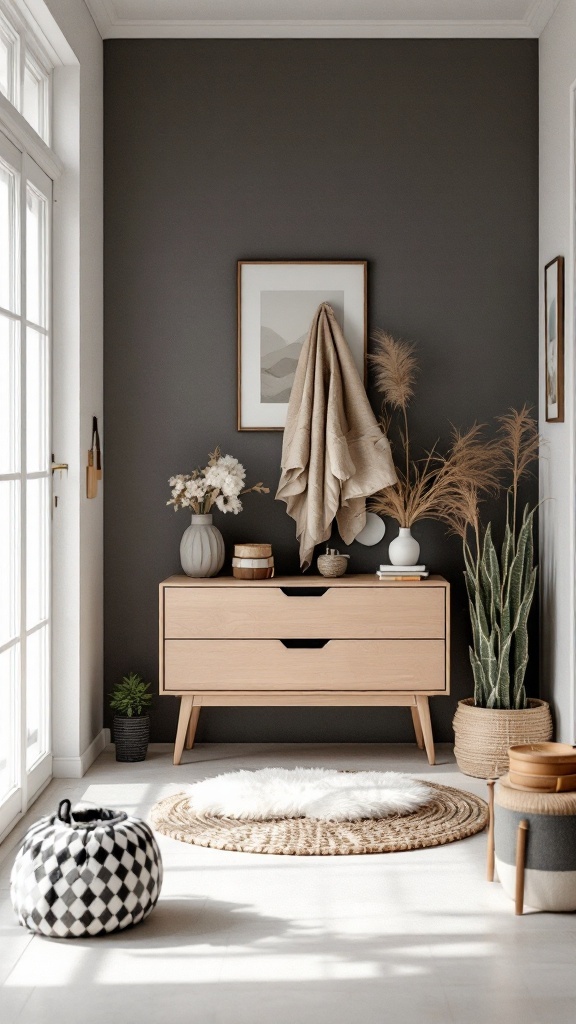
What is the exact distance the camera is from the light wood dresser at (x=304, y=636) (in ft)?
12.8

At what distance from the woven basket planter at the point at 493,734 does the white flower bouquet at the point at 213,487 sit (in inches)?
46.8

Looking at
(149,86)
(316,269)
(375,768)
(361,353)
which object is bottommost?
(375,768)

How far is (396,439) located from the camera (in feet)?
14.1

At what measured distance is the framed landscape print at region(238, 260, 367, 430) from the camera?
14.0 ft

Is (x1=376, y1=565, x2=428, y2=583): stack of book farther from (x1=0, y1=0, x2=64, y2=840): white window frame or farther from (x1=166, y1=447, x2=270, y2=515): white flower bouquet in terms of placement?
(x1=0, y1=0, x2=64, y2=840): white window frame

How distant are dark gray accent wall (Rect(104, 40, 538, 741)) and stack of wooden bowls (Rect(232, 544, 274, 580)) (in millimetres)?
306

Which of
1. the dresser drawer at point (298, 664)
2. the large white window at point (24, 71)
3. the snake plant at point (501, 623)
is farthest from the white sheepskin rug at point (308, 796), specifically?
the large white window at point (24, 71)

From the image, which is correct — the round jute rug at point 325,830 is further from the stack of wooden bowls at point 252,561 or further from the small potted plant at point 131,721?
the stack of wooden bowls at point 252,561

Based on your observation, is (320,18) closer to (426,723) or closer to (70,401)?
(70,401)

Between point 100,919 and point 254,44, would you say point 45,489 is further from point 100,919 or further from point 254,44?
point 254,44

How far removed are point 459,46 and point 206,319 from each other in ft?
4.95

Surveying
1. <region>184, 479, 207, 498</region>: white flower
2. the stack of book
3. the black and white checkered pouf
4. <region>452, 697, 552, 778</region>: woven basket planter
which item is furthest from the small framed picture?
the black and white checkered pouf

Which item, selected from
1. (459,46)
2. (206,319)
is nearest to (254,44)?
(459,46)

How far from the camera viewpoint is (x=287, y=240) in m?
4.30
